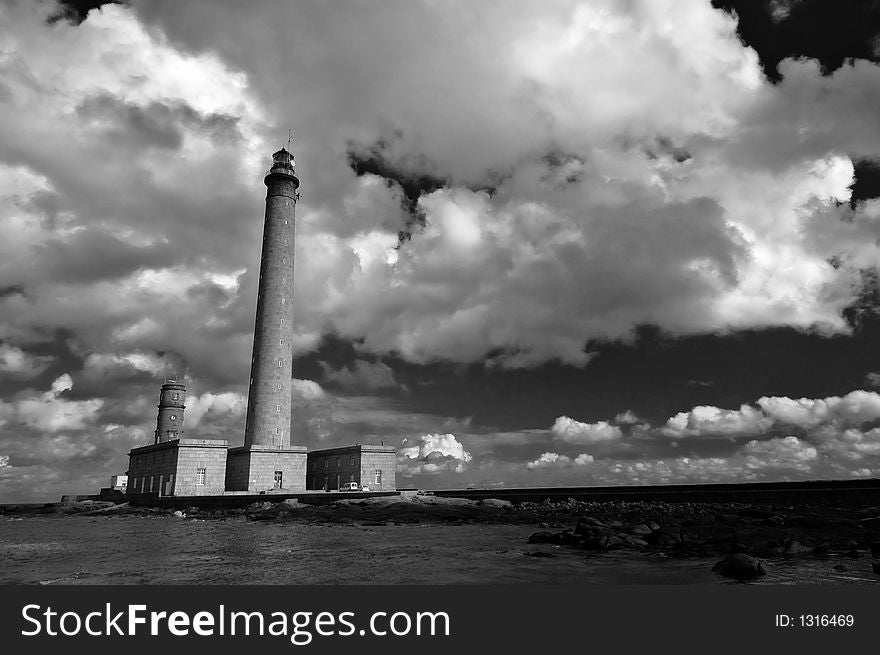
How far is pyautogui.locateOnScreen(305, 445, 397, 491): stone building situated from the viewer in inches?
2965

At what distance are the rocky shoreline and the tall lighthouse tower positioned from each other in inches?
394

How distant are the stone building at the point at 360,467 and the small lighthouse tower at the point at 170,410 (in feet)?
110

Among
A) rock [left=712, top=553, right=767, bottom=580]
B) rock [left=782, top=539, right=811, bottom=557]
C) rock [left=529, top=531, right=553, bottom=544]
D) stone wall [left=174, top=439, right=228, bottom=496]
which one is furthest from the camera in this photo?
stone wall [left=174, top=439, right=228, bottom=496]

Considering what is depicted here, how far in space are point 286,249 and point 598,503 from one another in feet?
162

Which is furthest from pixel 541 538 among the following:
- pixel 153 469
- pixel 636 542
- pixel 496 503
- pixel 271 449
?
pixel 153 469

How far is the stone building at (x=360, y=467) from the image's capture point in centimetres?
7531

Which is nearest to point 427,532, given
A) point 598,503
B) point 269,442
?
point 598,503

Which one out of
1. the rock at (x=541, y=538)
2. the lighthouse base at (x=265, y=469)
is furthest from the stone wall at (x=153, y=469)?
the rock at (x=541, y=538)

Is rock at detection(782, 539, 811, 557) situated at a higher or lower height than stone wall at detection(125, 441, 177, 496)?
lower

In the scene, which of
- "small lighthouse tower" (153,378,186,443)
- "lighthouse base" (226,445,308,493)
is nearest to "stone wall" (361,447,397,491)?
"lighthouse base" (226,445,308,493)

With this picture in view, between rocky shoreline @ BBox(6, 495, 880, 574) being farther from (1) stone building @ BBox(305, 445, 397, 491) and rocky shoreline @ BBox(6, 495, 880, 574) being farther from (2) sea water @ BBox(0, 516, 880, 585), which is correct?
(1) stone building @ BBox(305, 445, 397, 491)

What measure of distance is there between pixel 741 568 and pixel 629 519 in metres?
20.8

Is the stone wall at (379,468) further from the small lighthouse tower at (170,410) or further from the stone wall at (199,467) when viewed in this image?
the small lighthouse tower at (170,410)

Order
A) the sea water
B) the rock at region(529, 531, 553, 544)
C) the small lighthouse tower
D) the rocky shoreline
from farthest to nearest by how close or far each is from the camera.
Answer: the small lighthouse tower, the rock at region(529, 531, 553, 544), the rocky shoreline, the sea water
